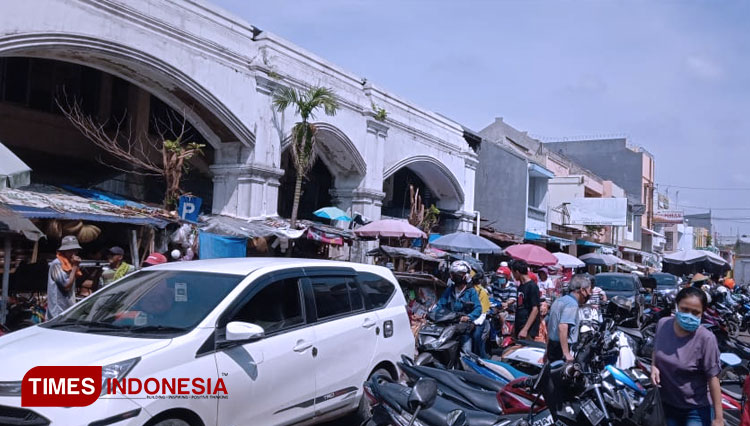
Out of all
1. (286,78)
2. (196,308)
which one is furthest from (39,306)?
(286,78)

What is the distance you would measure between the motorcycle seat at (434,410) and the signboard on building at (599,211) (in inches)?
1152

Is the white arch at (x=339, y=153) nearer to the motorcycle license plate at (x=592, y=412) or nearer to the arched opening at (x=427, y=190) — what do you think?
the arched opening at (x=427, y=190)

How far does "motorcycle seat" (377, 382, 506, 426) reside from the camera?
3.96 m

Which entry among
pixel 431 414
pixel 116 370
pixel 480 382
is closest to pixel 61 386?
pixel 116 370

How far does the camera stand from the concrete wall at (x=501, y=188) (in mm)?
22578

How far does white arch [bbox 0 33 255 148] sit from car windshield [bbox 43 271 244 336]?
17.8 ft

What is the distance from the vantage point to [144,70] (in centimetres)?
1030

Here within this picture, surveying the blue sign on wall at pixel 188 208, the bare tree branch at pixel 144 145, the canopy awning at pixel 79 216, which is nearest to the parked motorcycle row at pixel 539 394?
the canopy awning at pixel 79 216

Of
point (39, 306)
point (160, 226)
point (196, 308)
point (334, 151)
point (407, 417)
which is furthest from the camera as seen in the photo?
point (334, 151)

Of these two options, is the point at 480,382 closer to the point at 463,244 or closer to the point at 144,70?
the point at 144,70

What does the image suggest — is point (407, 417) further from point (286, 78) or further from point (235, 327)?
point (286, 78)

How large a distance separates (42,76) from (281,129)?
4730mm

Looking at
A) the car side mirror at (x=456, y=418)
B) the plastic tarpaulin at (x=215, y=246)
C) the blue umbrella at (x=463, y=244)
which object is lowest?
the car side mirror at (x=456, y=418)

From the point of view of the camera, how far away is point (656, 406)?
4023 mm
